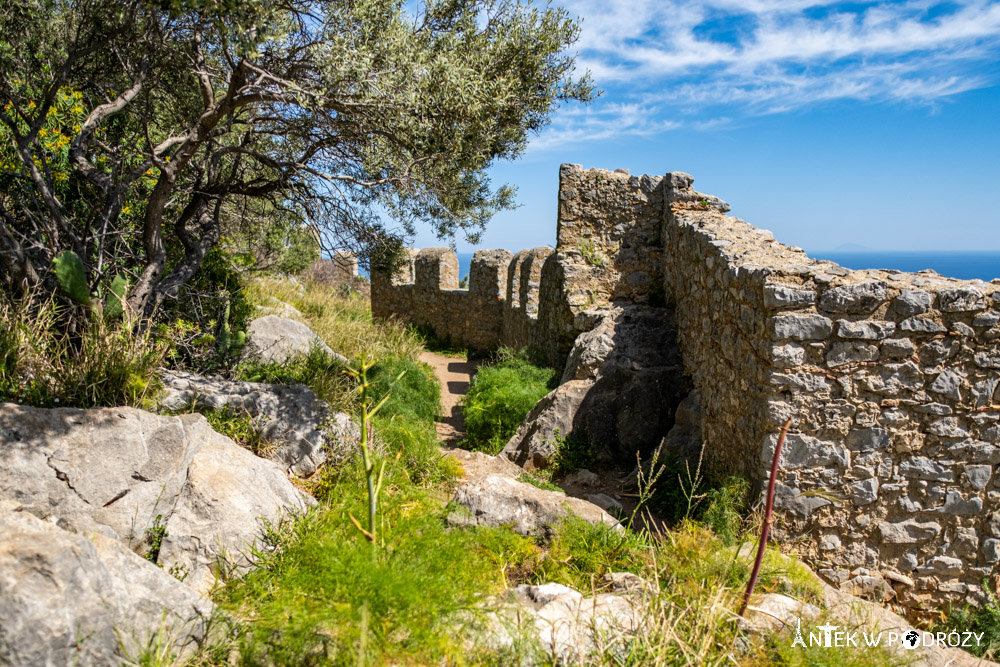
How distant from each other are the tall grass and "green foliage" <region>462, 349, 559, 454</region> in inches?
153

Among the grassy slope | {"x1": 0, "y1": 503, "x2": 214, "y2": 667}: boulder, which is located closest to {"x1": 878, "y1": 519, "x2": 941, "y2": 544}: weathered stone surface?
the grassy slope

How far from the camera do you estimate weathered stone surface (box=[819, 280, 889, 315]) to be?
4004 mm

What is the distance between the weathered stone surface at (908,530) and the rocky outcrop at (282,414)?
13.0 feet

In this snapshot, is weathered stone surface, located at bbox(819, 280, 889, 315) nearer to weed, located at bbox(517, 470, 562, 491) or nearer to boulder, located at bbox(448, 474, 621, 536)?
boulder, located at bbox(448, 474, 621, 536)

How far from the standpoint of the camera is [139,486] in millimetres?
3629

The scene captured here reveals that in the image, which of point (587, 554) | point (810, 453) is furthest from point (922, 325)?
point (587, 554)

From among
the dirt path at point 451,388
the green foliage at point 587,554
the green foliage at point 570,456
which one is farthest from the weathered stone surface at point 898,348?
the dirt path at point 451,388

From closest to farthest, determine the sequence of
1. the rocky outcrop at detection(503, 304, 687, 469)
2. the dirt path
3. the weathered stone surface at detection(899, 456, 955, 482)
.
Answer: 1. the weathered stone surface at detection(899, 456, 955, 482)
2. the rocky outcrop at detection(503, 304, 687, 469)
3. the dirt path

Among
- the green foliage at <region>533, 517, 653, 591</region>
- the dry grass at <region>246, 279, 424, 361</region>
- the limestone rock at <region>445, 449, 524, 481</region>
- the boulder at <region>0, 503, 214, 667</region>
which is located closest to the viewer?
the boulder at <region>0, 503, 214, 667</region>

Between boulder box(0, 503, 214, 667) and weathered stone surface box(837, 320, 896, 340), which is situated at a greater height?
weathered stone surface box(837, 320, 896, 340)

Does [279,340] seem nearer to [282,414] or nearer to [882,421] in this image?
[282,414]

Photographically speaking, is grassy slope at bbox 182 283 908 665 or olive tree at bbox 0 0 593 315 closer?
grassy slope at bbox 182 283 908 665

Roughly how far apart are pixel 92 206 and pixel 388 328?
8081 millimetres

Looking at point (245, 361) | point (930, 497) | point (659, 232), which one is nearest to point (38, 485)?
point (245, 361)
